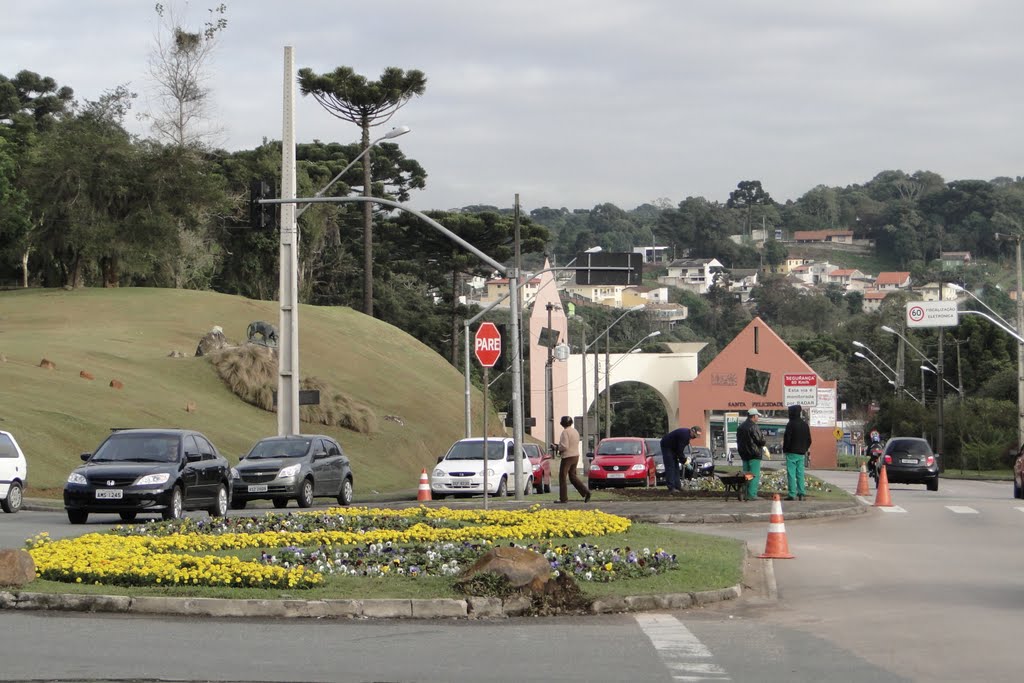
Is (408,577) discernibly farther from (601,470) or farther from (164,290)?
(164,290)

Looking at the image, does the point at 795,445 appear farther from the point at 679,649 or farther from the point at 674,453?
the point at 679,649

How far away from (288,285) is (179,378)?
17.2 metres

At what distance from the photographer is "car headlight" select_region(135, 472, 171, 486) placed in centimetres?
2252

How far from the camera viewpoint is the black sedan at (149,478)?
2242 cm

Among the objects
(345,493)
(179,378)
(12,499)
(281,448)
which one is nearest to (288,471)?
(281,448)

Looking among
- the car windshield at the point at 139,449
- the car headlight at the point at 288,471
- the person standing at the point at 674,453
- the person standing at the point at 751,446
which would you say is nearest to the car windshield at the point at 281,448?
the car headlight at the point at 288,471

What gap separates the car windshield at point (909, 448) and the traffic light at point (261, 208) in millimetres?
19938

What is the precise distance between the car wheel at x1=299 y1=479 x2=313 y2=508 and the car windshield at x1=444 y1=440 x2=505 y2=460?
516 cm

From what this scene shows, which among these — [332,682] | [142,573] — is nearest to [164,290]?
[142,573]

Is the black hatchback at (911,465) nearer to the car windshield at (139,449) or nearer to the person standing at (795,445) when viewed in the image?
the person standing at (795,445)

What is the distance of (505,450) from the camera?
3406 cm

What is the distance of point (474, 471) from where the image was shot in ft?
106

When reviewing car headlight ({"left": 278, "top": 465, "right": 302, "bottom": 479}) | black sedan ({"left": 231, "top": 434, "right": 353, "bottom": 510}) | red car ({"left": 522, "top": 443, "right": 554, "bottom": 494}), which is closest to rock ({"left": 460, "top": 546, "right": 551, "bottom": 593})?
black sedan ({"left": 231, "top": 434, "right": 353, "bottom": 510})

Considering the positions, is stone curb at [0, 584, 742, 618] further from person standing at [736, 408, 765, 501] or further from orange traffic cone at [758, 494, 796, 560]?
person standing at [736, 408, 765, 501]
